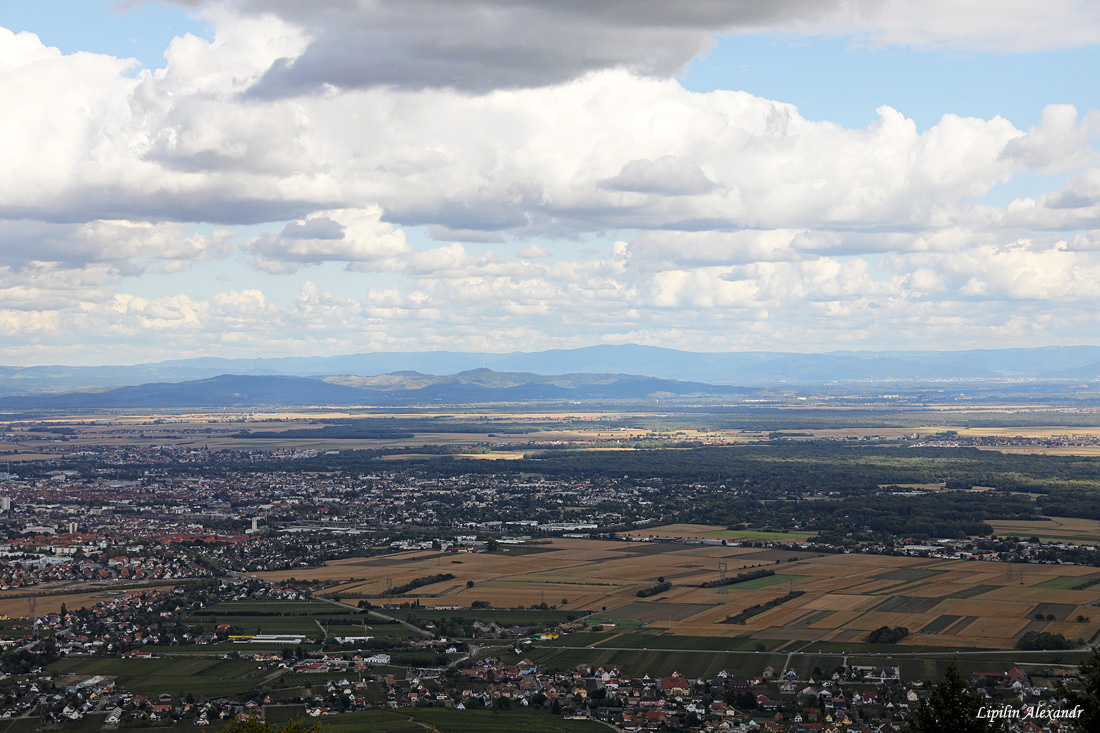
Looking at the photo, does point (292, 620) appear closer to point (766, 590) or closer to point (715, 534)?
point (766, 590)

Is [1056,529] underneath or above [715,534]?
above

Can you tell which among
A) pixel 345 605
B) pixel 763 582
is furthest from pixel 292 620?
pixel 763 582

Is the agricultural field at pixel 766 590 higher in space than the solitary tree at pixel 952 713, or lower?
lower

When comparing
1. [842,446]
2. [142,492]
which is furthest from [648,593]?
[842,446]

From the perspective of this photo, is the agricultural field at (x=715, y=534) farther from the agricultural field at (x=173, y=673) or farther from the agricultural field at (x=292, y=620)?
the agricultural field at (x=173, y=673)

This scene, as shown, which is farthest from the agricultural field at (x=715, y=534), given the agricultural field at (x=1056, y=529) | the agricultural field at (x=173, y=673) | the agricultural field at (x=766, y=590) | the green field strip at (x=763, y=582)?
the agricultural field at (x=173, y=673)
